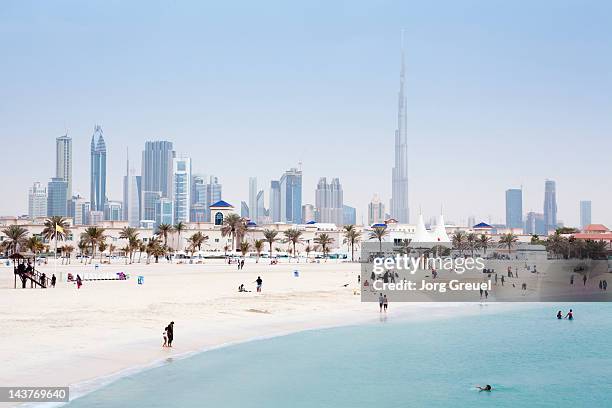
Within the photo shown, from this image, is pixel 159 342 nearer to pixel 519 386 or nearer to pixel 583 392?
pixel 519 386

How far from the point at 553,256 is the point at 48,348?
12393 centimetres

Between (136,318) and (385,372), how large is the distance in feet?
43.9

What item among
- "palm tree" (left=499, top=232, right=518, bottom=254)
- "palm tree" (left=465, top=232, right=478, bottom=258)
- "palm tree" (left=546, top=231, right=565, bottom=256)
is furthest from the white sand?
"palm tree" (left=499, top=232, right=518, bottom=254)

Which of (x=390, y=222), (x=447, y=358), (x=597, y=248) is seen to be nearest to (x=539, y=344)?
(x=447, y=358)

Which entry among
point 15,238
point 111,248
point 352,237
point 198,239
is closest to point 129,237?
point 111,248

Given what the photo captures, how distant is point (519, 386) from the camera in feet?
84.8

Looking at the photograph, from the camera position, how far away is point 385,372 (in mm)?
27438

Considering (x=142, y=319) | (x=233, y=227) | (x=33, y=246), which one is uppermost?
(x=233, y=227)

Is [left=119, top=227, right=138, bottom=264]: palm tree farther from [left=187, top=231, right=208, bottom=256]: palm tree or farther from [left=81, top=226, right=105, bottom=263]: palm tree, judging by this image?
[left=187, top=231, right=208, bottom=256]: palm tree

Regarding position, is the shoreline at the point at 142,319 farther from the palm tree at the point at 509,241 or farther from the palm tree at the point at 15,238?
the palm tree at the point at 509,241

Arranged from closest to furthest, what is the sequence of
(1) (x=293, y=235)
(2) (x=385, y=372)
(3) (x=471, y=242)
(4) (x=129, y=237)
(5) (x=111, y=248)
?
(2) (x=385, y=372), (4) (x=129, y=237), (5) (x=111, y=248), (1) (x=293, y=235), (3) (x=471, y=242)

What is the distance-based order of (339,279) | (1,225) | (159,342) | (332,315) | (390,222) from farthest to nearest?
(390,222)
(1,225)
(339,279)
(332,315)
(159,342)

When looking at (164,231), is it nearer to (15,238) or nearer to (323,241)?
(15,238)

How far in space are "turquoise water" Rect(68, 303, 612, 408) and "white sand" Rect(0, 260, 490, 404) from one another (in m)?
1.78
